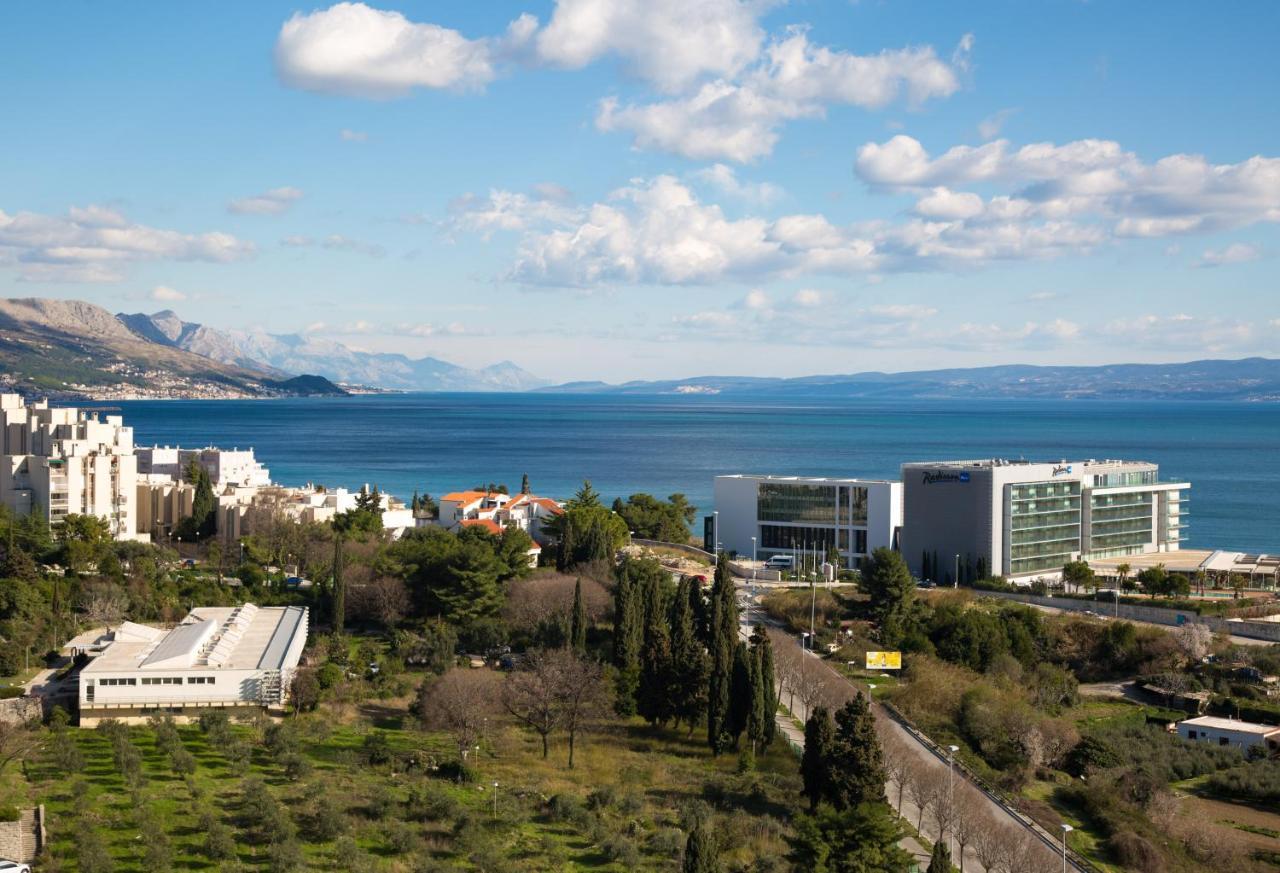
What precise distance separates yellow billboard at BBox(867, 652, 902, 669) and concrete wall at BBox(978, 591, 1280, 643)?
1278 cm

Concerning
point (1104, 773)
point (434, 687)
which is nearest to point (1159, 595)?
point (1104, 773)

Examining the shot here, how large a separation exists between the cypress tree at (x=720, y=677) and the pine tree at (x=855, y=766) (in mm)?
5271

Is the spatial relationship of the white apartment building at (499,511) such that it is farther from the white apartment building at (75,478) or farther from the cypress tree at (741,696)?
the cypress tree at (741,696)

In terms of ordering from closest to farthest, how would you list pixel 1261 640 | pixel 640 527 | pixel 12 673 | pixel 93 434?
pixel 12 673 < pixel 1261 640 < pixel 93 434 < pixel 640 527

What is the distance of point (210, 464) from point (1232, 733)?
56.2 meters

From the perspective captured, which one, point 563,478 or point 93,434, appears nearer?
point 93,434

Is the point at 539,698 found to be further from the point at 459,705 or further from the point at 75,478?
the point at 75,478

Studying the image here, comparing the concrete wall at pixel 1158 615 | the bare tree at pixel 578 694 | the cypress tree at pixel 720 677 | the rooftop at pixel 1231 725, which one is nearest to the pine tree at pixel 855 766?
the cypress tree at pixel 720 677

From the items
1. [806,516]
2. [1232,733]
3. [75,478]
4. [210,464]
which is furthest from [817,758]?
[210,464]

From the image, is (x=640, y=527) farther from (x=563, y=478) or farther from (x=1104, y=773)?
(x=563, y=478)

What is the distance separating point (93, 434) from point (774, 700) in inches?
1640

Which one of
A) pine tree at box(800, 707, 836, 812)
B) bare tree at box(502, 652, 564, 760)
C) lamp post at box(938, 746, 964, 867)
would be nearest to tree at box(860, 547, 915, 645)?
lamp post at box(938, 746, 964, 867)

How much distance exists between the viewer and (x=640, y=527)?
67812mm

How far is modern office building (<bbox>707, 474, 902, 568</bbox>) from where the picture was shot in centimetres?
6353
